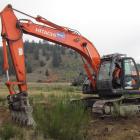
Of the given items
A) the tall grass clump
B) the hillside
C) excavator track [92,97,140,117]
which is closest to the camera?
the tall grass clump

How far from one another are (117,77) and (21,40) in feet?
13.9

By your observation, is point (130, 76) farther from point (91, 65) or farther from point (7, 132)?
point (7, 132)

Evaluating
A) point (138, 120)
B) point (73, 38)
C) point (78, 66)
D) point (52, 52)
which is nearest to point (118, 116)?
point (138, 120)

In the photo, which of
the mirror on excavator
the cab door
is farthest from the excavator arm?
the cab door

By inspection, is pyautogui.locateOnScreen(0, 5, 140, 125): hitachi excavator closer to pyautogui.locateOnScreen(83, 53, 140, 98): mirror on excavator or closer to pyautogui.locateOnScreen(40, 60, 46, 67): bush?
pyautogui.locateOnScreen(83, 53, 140, 98): mirror on excavator

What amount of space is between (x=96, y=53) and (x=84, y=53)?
663mm

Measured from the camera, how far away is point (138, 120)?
57.0ft

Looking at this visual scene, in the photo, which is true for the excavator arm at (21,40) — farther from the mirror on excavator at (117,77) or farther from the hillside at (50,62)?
the hillside at (50,62)

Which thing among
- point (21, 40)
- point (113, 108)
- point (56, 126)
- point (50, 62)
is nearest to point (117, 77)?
point (113, 108)

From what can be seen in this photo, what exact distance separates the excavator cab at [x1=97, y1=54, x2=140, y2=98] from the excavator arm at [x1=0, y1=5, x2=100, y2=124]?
62 cm

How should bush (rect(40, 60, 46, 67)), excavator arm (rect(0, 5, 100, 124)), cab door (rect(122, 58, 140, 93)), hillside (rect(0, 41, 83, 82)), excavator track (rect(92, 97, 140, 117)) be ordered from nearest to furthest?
1. excavator arm (rect(0, 5, 100, 124))
2. excavator track (rect(92, 97, 140, 117))
3. cab door (rect(122, 58, 140, 93))
4. hillside (rect(0, 41, 83, 82))
5. bush (rect(40, 60, 46, 67))

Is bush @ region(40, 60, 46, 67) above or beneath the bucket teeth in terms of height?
above

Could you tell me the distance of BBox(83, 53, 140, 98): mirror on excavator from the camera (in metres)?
18.9

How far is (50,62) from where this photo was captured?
105 metres
